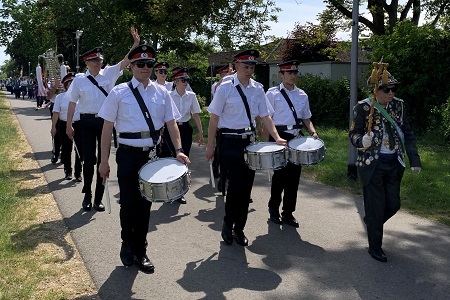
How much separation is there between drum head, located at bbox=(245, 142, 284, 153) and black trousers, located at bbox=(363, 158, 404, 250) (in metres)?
1.01

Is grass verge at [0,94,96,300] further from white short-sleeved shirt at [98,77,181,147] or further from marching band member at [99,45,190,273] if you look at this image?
white short-sleeved shirt at [98,77,181,147]

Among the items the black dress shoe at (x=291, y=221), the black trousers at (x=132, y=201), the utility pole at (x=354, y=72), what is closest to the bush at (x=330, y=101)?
the utility pole at (x=354, y=72)

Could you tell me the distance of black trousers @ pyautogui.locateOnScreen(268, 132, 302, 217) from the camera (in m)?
6.74

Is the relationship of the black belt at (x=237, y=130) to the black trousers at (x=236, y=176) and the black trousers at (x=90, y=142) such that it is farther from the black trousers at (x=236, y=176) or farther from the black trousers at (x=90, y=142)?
the black trousers at (x=90, y=142)

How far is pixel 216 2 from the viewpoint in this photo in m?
19.0

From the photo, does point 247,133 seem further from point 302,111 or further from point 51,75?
point 51,75

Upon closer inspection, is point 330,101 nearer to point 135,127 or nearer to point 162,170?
point 135,127

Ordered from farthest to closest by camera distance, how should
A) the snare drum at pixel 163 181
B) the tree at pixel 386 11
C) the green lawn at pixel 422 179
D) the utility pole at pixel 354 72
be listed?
the tree at pixel 386 11
the utility pole at pixel 354 72
the green lawn at pixel 422 179
the snare drum at pixel 163 181

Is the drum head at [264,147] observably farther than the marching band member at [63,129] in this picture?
No

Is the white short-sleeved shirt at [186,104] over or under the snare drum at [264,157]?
over

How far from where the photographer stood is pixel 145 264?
5.12 m

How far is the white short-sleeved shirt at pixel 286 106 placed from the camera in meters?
6.76

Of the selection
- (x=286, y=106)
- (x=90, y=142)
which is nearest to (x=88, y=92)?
(x=90, y=142)

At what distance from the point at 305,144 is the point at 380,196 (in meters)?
1.20
